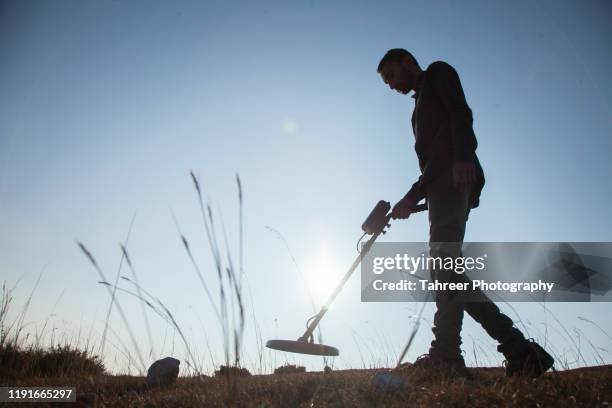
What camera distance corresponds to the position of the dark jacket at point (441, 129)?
2998 mm

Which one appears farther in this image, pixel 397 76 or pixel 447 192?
pixel 397 76

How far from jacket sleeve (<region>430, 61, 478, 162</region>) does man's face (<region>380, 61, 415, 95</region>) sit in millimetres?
295

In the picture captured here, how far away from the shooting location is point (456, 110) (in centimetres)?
305

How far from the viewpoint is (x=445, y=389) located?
2.02m

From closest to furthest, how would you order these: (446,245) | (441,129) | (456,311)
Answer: (456,311) < (446,245) < (441,129)

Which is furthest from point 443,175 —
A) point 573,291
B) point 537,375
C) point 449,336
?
point 573,291

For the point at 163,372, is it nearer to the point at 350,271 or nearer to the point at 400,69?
the point at 350,271

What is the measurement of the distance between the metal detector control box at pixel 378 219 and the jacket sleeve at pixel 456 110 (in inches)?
32.1

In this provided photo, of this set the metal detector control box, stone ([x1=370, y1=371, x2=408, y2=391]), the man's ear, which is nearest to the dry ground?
stone ([x1=370, y1=371, x2=408, y2=391])

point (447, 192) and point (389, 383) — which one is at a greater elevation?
point (447, 192)

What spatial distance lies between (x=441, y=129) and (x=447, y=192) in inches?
22.8

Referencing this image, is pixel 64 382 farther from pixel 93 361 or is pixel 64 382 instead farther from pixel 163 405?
pixel 93 361

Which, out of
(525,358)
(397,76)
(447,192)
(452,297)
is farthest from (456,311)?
(397,76)

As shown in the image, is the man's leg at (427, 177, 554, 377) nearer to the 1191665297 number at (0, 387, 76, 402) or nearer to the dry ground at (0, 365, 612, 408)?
the dry ground at (0, 365, 612, 408)
